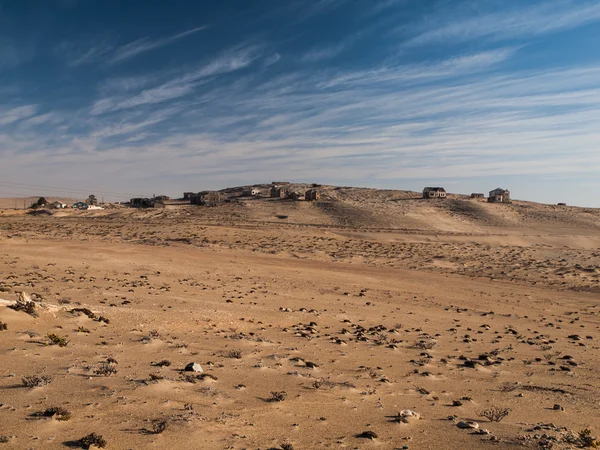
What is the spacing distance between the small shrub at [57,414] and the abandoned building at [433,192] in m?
105

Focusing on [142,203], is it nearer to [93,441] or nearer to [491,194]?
[491,194]

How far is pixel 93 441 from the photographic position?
6312mm

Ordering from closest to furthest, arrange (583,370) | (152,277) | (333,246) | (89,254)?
1. (583,370)
2. (152,277)
3. (89,254)
4. (333,246)

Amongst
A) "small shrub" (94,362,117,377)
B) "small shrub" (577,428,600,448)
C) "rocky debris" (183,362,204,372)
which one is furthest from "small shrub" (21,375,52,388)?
"small shrub" (577,428,600,448)

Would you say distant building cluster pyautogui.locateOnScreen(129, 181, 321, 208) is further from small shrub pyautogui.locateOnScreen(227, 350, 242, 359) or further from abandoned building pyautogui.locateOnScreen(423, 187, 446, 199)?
small shrub pyautogui.locateOnScreen(227, 350, 242, 359)

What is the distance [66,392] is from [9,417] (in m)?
1.21

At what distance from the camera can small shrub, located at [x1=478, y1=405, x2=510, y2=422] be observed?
28.7 feet

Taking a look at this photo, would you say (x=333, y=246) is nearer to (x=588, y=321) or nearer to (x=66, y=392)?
(x=588, y=321)

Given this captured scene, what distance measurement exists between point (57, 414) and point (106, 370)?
89.3 inches

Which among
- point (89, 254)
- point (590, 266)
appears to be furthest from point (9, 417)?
point (590, 266)

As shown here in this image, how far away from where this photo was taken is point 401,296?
25156 mm

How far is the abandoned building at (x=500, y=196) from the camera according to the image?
348 ft

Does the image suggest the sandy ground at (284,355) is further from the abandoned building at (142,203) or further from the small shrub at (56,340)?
the abandoned building at (142,203)

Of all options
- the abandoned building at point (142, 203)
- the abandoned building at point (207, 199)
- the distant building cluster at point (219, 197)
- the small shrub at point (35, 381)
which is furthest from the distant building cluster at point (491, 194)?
the small shrub at point (35, 381)
